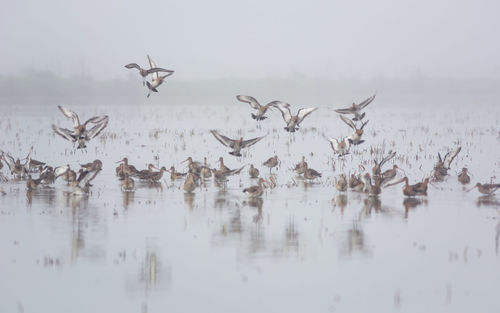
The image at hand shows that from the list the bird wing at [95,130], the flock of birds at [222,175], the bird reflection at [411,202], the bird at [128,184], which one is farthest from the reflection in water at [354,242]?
the bird wing at [95,130]

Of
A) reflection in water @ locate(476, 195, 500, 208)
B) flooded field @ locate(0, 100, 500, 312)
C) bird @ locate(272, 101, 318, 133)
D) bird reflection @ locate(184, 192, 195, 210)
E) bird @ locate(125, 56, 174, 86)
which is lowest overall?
flooded field @ locate(0, 100, 500, 312)

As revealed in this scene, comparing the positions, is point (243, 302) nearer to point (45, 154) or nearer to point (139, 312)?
point (139, 312)

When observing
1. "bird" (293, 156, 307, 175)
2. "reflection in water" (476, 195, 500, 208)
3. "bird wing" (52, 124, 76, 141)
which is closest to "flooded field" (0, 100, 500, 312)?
"reflection in water" (476, 195, 500, 208)

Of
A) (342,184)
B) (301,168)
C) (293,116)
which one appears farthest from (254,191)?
(293,116)

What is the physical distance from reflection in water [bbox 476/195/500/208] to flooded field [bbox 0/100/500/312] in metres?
0.02

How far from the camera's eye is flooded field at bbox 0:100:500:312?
9320 millimetres

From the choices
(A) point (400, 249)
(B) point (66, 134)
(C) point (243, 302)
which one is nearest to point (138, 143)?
(B) point (66, 134)

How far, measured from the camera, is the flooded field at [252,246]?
9320 millimetres

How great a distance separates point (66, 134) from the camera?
20312 mm

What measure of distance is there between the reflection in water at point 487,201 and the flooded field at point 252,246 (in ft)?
0.06

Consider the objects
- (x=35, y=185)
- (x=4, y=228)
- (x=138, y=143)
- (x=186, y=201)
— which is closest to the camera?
(x=4, y=228)

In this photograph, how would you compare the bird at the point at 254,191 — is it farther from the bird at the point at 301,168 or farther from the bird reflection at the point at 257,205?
the bird at the point at 301,168

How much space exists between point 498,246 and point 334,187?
6093mm

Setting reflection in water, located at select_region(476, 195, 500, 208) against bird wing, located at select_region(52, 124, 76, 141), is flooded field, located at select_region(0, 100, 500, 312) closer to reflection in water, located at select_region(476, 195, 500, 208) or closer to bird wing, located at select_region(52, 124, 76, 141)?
reflection in water, located at select_region(476, 195, 500, 208)
